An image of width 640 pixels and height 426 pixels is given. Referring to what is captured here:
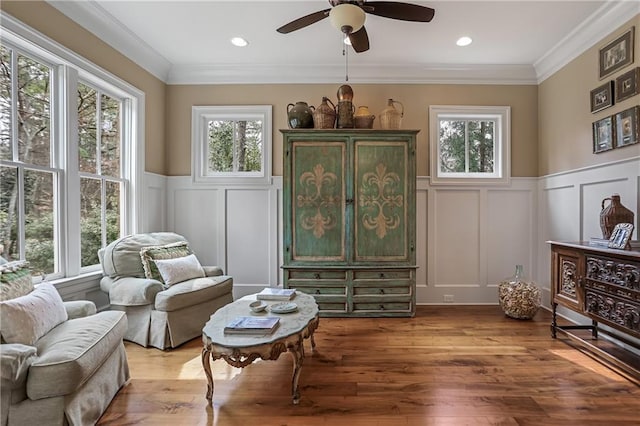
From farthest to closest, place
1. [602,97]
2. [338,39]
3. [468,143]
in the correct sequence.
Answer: [468,143], [338,39], [602,97]

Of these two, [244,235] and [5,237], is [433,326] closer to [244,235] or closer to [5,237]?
[244,235]

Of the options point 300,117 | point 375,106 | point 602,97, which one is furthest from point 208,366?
point 602,97

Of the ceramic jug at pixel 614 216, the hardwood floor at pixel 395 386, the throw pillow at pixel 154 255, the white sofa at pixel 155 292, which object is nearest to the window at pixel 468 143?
the ceramic jug at pixel 614 216

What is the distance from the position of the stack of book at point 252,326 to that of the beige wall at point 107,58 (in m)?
2.56

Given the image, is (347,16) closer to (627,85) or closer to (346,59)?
(346,59)

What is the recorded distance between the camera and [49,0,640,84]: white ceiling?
8.92 feet

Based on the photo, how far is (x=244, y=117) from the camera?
13.2ft

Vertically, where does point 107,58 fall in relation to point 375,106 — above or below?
above

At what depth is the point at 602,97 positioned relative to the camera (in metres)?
2.88

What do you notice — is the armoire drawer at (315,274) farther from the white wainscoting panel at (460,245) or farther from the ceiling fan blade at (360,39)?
the ceiling fan blade at (360,39)

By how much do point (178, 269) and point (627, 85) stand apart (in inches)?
168

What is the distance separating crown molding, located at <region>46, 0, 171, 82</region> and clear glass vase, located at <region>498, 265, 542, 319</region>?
4.73 meters

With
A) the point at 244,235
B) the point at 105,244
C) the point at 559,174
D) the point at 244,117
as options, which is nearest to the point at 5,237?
the point at 105,244

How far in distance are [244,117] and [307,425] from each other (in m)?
3.44
